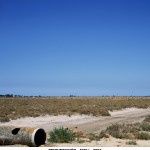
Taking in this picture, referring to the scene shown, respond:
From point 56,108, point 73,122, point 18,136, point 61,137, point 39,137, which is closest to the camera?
point 18,136

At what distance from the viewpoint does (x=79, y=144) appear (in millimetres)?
12773

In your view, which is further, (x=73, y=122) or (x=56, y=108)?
(x=56, y=108)

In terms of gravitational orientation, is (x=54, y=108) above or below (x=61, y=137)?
above

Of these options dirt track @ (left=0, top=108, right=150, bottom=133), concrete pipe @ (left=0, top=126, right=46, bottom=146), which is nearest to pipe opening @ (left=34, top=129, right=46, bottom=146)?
concrete pipe @ (left=0, top=126, right=46, bottom=146)

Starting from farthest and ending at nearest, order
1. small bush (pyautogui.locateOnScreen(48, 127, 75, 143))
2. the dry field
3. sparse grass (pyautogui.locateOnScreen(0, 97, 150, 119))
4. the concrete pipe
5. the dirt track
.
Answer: sparse grass (pyautogui.locateOnScreen(0, 97, 150, 119))
the dry field
the dirt track
small bush (pyautogui.locateOnScreen(48, 127, 75, 143))
the concrete pipe

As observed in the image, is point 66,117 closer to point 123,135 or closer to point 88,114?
point 88,114

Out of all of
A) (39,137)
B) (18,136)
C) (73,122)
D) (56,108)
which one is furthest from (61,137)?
(56,108)

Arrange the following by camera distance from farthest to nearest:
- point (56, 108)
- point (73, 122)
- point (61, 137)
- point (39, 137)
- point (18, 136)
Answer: point (56, 108), point (73, 122), point (61, 137), point (39, 137), point (18, 136)

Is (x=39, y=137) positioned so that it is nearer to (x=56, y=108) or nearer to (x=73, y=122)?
(x=73, y=122)

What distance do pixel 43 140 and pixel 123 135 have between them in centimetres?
504

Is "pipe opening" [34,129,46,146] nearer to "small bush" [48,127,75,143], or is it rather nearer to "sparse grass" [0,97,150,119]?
"small bush" [48,127,75,143]

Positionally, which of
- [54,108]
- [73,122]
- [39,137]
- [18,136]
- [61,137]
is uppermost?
[54,108]

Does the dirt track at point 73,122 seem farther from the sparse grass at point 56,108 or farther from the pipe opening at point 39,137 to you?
the pipe opening at point 39,137

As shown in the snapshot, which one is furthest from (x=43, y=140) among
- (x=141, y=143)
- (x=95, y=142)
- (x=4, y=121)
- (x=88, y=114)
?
(x=88, y=114)
